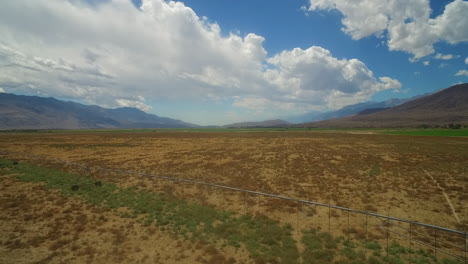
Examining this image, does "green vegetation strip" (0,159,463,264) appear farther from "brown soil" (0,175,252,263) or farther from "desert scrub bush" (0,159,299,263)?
"brown soil" (0,175,252,263)

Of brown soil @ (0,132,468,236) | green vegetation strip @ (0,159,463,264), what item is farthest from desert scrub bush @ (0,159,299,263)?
brown soil @ (0,132,468,236)

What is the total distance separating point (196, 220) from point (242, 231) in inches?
118

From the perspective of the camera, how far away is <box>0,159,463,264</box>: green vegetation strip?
884 cm

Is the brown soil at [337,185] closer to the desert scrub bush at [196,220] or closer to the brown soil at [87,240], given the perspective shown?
the desert scrub bush at [196,220]

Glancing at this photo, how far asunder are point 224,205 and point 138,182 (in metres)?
9.97

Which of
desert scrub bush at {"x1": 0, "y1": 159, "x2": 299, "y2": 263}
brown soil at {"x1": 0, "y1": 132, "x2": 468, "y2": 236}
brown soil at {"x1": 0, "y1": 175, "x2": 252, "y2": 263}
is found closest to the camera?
brown soil at {"x1": 0, "y1": 175, "x2": 252, "y2": 263}

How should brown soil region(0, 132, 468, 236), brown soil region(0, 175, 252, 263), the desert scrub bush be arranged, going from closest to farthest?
brown soil region(0, 175, 252, 263) < the desert scrub bush < brown soil region(0, 132, 468, 236)

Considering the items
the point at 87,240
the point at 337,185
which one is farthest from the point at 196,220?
the point at 337,185

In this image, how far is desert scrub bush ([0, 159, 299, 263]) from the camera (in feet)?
31.4

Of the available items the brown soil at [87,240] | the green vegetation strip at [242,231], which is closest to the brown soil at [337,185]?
the green vegetation strip at [242,231]

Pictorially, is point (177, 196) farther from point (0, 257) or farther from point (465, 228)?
point (465, 228)

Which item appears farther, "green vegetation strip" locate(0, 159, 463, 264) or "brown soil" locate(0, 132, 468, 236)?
"brown soil" locate(0, 132, 468, 236)

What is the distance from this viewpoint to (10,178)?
19.9 m

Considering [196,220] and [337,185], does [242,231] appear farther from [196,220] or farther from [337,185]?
[337,185]
